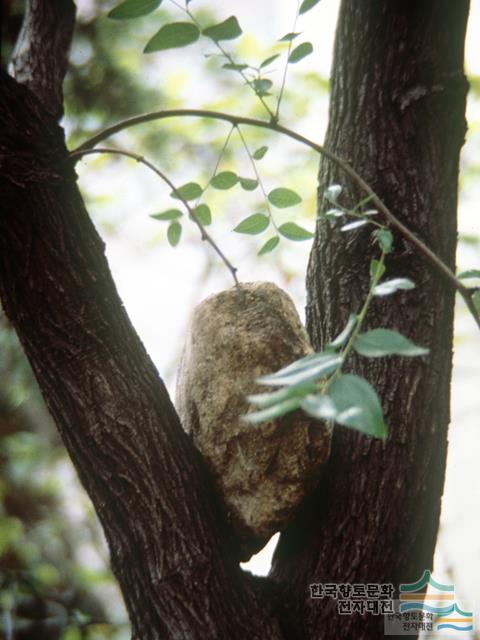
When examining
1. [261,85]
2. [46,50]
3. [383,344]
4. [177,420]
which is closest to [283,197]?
[261,85]

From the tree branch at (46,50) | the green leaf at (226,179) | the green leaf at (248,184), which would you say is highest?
the tree branch at (46,50)

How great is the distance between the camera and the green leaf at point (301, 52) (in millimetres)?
947

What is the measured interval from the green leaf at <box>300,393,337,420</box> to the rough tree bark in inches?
21.9

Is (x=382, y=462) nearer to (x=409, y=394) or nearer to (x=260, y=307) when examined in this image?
(x=409, y=394)

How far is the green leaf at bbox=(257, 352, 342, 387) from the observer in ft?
1.86

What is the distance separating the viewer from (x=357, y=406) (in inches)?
21.7

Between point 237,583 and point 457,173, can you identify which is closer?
point 237,583

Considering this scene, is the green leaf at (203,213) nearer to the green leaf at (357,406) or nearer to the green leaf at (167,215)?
the green leaf at (167,215)

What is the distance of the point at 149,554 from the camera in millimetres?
1026

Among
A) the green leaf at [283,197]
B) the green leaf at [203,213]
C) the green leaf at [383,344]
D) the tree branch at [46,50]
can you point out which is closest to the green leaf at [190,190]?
the green leaf at [203,213]

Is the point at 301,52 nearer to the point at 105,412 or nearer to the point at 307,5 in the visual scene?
the point at 307,5

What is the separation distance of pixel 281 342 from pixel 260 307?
0.08 m

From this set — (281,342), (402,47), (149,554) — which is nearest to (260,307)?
(281,342)

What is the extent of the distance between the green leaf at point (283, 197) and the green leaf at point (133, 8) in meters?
0.36
